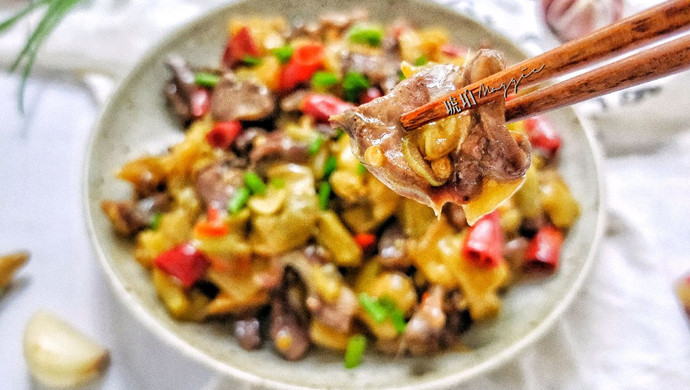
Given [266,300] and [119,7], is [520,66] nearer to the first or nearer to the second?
[266,300]

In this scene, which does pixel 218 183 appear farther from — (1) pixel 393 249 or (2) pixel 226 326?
(1) pixel 393 249

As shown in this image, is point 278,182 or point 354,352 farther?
point 278,182

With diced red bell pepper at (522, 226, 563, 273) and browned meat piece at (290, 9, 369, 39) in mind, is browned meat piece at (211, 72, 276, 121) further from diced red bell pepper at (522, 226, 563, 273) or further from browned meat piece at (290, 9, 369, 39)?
diced red bell pepper at (522, 226, 563, 273)

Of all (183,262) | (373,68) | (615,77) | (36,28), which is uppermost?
(615,77)


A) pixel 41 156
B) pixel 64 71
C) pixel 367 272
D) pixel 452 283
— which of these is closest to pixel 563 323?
pixel 452 283

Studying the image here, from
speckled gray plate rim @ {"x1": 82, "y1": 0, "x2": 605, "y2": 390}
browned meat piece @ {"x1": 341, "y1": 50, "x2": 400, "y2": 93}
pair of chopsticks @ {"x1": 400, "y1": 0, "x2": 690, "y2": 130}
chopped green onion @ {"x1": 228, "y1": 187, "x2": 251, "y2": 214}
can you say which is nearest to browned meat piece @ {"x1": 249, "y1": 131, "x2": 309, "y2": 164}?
chopped green onion @ {"x1": 228, "y1": 187, "x2": 251, "y2": 214}

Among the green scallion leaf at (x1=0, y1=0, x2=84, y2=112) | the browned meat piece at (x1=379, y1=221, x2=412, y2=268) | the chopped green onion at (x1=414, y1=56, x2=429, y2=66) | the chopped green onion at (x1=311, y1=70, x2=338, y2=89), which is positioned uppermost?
the green scallion leaf at (x1=0, y1=0, x2=84, y2=112)

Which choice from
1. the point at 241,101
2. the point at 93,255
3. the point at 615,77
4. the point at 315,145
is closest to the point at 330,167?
the point at 315,145
